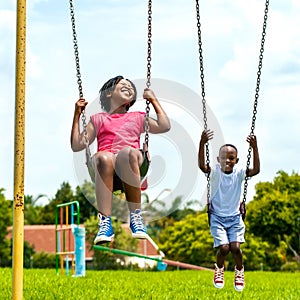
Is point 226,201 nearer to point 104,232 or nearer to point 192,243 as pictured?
point 104,232

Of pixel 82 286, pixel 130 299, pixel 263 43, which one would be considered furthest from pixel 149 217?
pixel 82 286

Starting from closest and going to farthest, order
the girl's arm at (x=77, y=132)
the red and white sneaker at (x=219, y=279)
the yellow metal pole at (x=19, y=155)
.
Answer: the girl's arm at (x=77, y=132) < the yellow metal pole at (x=19, y=155) < the red and white sneaker at (x=219, y=279)

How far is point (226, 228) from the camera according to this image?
777cm

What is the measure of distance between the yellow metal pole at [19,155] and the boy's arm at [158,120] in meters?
1.16

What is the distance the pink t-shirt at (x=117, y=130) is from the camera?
6238 mm

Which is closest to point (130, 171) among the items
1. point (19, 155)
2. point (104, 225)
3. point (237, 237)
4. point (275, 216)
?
point (104, 225)

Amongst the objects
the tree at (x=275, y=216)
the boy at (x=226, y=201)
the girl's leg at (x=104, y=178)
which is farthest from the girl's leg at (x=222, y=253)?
the tree at (x=275, y=216)

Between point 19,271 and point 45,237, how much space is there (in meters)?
46.4

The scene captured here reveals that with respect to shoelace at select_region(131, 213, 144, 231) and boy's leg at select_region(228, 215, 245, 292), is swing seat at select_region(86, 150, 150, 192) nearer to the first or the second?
shoelace at select_region(131, 213, 144, 231)

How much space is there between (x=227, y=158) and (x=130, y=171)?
1906 mm

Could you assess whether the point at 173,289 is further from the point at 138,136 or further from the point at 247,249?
the point at 247,249

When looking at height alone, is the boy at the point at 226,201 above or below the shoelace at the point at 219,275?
above

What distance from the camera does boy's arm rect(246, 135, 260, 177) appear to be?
6.92 meters

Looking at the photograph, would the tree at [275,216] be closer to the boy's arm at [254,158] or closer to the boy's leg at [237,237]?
the boy's leg at [237,237]
